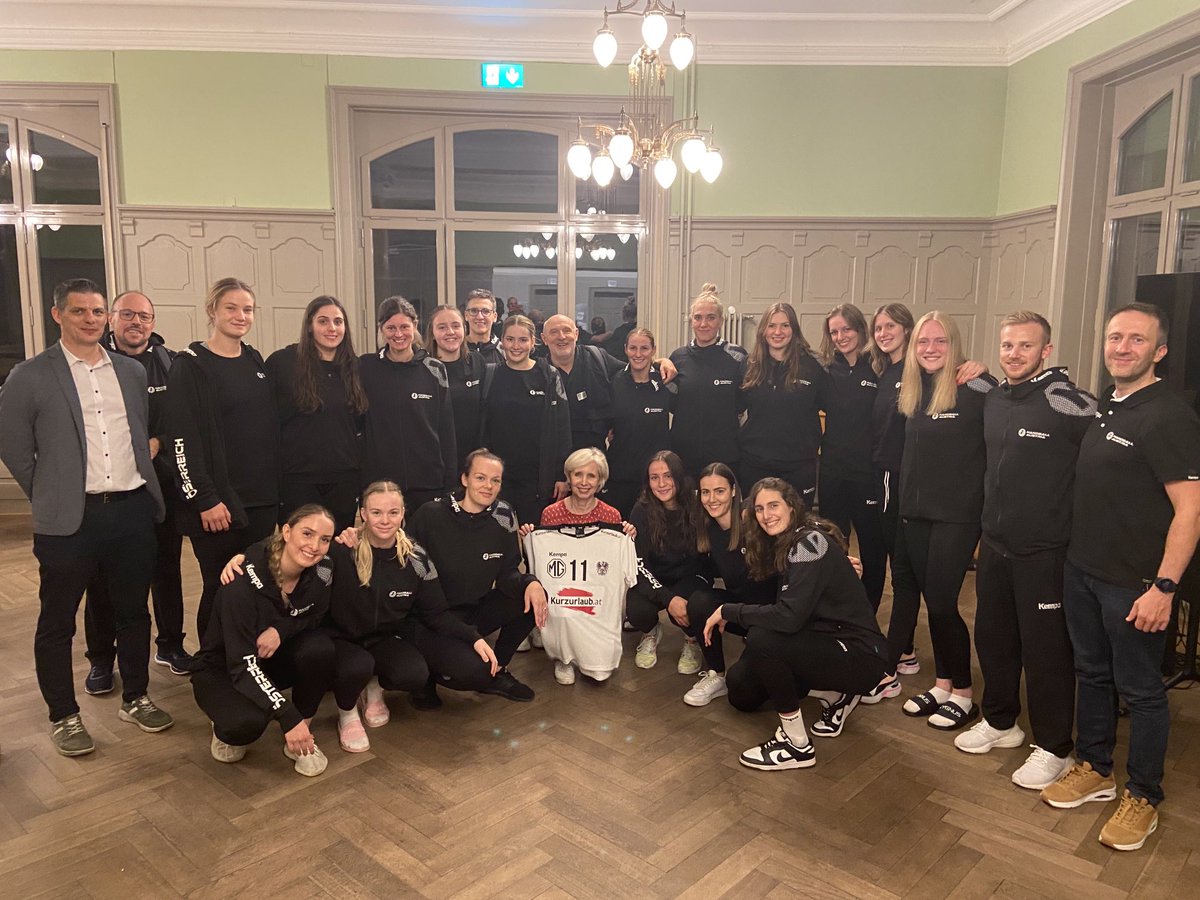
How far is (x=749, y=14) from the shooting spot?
5816 millimetres

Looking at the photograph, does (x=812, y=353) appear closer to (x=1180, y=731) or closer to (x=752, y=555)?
(x=752, y=555)

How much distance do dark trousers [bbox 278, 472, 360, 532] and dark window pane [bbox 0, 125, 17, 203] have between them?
16.3 ft

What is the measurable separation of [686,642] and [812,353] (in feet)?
4.93

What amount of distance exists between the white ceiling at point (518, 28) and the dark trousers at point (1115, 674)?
4.63m

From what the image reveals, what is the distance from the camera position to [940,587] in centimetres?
310

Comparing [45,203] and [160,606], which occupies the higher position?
[45,203]

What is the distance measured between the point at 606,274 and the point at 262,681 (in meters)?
4.68

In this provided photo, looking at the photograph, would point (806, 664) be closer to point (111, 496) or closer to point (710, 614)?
point (710, 614)

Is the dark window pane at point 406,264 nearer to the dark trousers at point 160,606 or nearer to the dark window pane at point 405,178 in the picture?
→ the dark window pane at point 405,178

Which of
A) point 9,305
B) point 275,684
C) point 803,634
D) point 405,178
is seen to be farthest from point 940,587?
point 9,305

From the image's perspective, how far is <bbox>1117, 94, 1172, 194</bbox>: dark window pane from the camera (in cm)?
490

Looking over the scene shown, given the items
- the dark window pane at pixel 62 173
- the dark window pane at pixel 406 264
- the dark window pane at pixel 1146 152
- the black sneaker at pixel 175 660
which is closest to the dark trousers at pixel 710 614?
the black sneaker at pixel 175 660

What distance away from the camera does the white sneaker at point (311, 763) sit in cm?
281

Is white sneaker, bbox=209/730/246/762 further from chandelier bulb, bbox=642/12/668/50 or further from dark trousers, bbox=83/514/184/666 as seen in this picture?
chandelier bulb, bbox=642/12/668/50
